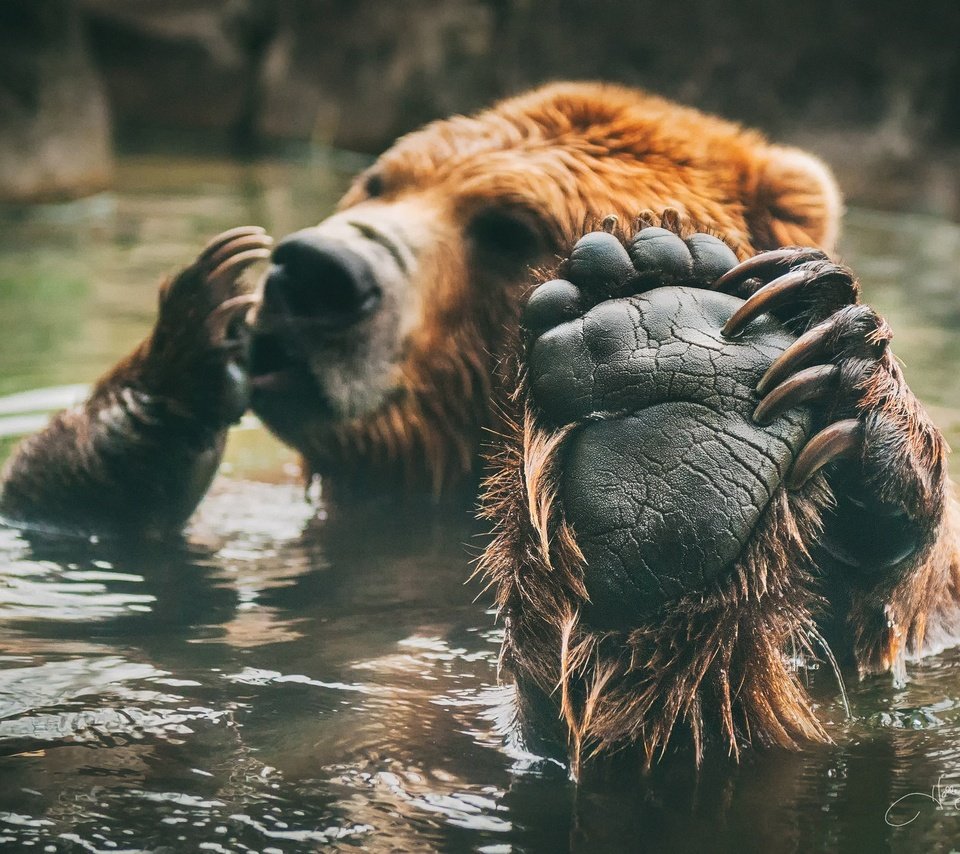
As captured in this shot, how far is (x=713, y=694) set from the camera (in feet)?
5.95

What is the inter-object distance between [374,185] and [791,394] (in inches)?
62.2

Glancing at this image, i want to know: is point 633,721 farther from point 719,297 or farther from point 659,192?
point 659,192

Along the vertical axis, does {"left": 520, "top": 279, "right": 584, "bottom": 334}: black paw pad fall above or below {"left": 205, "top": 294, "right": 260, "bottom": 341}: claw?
above

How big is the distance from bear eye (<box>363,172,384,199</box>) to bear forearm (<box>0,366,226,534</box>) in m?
0.63

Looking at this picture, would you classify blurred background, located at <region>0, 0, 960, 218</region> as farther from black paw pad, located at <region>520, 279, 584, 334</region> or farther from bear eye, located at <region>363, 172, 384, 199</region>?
black paw pad, located at <region>520, 279, 584, 334</region>

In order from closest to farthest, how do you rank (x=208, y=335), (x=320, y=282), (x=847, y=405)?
(x=847, y=405)
(x=320, y=282)
(x=208, y=335)

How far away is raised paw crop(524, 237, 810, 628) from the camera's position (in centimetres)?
168

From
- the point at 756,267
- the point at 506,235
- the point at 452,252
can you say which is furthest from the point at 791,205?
the point at 756,267

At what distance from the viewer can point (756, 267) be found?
1.83 meters

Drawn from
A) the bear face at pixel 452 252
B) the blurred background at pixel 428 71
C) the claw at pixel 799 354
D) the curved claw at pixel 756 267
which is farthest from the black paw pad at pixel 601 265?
the blurred background at pixel 428 71

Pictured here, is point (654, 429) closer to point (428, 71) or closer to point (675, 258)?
point (675, 258)

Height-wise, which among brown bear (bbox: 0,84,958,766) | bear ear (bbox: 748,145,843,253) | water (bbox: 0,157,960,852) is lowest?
water (bbox: 0,157,960,852)

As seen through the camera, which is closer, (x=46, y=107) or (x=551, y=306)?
(x=551, y=306)

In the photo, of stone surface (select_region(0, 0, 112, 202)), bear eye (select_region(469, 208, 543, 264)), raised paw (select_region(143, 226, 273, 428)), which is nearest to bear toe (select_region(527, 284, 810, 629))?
bear eye (select_region(469, 208, 543, 264))
